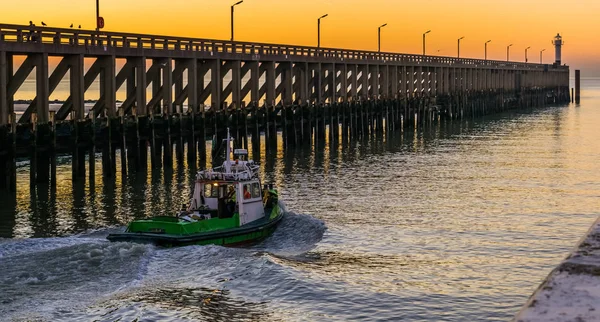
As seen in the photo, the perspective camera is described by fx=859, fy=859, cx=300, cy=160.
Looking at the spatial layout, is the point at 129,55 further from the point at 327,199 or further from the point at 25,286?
the point at 25,286

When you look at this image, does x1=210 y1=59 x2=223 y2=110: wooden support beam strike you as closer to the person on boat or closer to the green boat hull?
the person on boat

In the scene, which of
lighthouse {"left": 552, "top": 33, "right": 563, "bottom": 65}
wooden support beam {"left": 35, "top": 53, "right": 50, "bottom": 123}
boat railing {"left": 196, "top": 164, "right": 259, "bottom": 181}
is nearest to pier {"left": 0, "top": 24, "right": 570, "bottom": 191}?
wooden support beam {"left": 35, "top": 53, "right": 50, "bottom": 123}

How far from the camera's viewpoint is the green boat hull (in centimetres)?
2116

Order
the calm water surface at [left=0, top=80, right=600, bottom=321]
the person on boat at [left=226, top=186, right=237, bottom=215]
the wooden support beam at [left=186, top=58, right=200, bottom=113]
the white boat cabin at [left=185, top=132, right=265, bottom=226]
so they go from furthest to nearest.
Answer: the wooden support beam at [left=186, top=58, right=200, bottom=113] → the person on boat at [left=226, top=186, right=237, bottom=215] → the white boat cabin at [left=185, top=132, right=265, bottom=226] → the calm water surface at [left=0, top=80, right=600, bottom=321]

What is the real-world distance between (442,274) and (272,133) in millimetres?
35695

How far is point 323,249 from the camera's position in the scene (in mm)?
23406

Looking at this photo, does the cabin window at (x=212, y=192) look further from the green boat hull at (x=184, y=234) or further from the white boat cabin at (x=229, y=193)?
the green boat hull at (x=184, y=234)

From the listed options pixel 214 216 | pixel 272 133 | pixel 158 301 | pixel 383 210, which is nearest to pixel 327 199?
pixel 383 210

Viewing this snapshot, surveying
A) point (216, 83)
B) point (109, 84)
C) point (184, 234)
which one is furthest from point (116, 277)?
point (216, 83)

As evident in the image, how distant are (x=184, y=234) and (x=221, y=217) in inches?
107

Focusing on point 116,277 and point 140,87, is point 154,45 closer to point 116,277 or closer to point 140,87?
point 140,87

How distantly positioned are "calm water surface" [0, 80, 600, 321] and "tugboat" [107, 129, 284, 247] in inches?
19.2

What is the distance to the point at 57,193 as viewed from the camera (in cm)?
3422

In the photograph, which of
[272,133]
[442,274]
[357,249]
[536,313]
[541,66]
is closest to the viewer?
[536,313]
